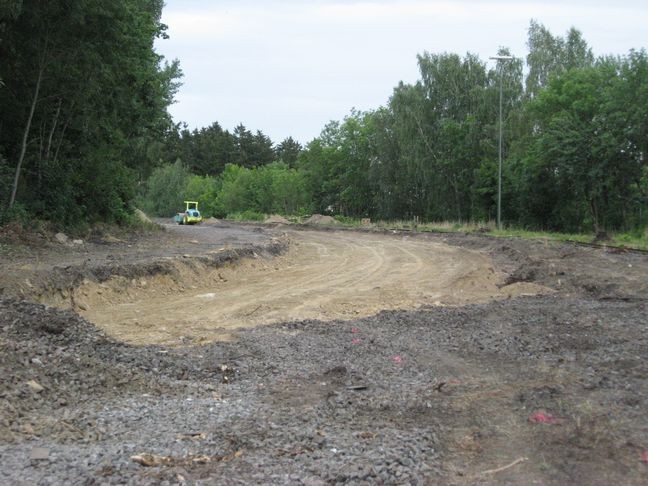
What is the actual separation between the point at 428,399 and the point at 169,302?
28.1ft

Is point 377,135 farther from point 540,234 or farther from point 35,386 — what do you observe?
point 35,386

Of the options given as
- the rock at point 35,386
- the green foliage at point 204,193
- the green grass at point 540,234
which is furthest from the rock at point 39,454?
the green foliage at point 204,193

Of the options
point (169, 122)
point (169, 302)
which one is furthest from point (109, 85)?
point (169, 302)

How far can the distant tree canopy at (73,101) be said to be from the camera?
19.2 metres

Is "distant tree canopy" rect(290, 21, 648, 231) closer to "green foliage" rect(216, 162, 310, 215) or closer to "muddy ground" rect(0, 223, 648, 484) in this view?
"green foliage" rect(216, 162, 310, 215)

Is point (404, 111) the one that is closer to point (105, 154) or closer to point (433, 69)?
point (433, 69)

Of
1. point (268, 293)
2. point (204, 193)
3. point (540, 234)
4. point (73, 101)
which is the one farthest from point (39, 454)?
point (204, 193)

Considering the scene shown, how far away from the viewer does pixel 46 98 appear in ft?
67.9

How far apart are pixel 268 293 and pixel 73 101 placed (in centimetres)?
1233

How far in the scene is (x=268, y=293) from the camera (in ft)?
48.3

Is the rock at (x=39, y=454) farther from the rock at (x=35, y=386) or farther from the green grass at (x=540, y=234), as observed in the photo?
the green grass at (x=540, y=234)

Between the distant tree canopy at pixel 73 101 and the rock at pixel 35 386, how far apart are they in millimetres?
13355

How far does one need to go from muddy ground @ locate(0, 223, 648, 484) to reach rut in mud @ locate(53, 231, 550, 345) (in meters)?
0.10

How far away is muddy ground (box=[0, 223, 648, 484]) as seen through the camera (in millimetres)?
4496
